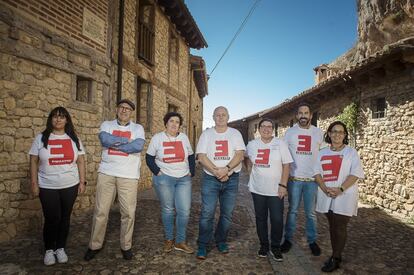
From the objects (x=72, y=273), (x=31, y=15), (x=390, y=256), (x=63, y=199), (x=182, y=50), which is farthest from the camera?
(x=182, y=50)

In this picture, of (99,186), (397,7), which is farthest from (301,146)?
(397,7)

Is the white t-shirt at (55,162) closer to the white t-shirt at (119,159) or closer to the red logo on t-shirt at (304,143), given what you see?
the white t-shirt at (119,159)

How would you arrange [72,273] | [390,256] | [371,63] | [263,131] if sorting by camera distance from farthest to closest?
[371,63], [390,256], [263,131], [72,273]

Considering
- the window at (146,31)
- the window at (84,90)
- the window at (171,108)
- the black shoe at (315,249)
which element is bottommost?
the black shoe at (315,249)

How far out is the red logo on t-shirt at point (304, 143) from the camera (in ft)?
12.0

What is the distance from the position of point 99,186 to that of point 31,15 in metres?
3.21

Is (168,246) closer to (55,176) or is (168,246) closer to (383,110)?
(55,176)

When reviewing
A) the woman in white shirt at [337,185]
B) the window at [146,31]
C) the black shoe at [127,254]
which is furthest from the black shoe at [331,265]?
the window at [146,31]

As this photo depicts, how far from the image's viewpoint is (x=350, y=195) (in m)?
3.01

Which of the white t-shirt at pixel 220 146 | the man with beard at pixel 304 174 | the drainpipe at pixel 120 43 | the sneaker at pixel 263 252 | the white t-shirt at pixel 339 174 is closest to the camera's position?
the white t-shirt at pixel 339 174

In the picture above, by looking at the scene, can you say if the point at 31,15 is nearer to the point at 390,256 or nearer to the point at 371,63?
the point at 390,256

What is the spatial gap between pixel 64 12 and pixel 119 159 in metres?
3.56

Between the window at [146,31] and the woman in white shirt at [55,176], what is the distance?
210 inches

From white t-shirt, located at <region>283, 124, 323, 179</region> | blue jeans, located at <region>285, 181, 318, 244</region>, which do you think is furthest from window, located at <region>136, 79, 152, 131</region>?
blue jeans, located at <region>285, 181, 318, 244</region>
